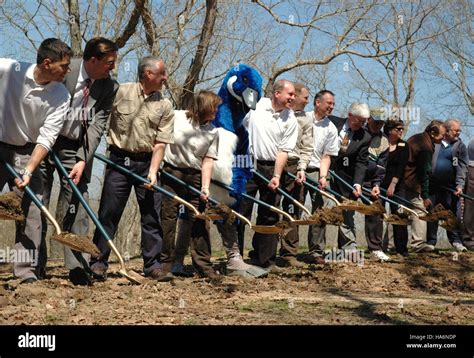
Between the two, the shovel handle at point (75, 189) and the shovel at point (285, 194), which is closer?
the shovel handle at point (75, 189)

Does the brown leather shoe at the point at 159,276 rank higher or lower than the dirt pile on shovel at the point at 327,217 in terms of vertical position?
lower

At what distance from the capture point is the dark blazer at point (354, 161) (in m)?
9.69

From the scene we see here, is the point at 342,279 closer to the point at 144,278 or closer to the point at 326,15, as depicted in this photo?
the point at 144,278

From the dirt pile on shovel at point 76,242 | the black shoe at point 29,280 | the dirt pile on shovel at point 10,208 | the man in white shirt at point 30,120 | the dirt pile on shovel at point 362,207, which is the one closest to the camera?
the dirt pile on shovel at point 10,208

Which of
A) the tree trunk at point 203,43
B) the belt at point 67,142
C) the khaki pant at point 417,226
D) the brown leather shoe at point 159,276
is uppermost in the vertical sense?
the tree trunk at point 203,43

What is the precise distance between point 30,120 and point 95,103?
0.71 meters

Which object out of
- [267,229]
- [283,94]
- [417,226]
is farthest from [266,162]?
[417,226]

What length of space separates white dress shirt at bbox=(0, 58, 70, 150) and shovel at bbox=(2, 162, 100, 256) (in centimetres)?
30

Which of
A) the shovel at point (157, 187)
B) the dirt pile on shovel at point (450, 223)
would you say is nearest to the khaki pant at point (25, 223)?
the shovel at point (157, 187)

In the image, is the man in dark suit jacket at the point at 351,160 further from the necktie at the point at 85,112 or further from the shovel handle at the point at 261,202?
the necktie at the point at 85,112

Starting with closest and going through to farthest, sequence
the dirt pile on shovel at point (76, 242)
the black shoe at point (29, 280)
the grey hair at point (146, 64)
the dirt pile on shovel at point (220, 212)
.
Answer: the dirt pile on shovel at point (76, 242) < the black shoe at point (29, 280) < the grey hair at point (146, 64) < the dirt pile on shovel at point (220, 212)

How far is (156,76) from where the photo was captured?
6.91 meters

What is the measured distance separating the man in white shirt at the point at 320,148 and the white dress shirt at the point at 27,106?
3.97 meters

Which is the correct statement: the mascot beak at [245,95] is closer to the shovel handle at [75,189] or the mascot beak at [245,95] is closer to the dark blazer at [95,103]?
the dark blazer at [95,103]
